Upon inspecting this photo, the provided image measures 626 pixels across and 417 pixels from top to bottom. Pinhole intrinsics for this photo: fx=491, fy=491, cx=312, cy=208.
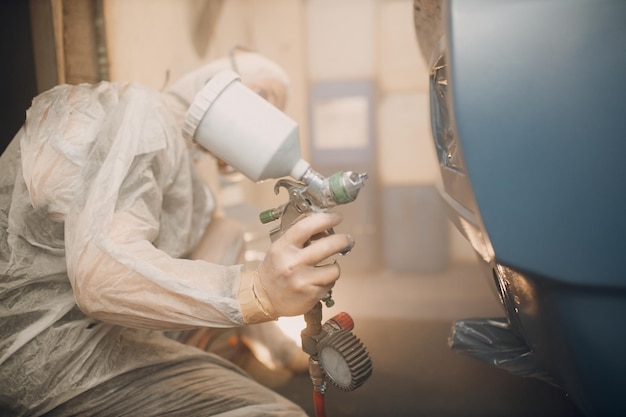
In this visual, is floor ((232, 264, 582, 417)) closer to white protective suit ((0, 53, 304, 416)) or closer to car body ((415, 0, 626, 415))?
white protective suit ((0, 53, 304, 416))

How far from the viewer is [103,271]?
75cm

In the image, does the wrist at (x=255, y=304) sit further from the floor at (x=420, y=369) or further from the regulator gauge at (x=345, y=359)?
the floor at (x=420, y=369)

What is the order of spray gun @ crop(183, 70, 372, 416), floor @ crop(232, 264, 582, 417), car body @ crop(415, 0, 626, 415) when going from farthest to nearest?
floor @ crop(232, 264, 582, 417) → spray gun @ crop(183, 70, 372, 416) → car body @ crop(415, 0, 626, 415)

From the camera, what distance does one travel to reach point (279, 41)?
6.62 feet

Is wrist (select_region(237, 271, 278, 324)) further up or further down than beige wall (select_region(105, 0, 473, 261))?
further down

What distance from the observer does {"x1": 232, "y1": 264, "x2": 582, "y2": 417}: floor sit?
1.25 meters

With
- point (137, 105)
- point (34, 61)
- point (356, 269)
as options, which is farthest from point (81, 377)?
point (356, 269)

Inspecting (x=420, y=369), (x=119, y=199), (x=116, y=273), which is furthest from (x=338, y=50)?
(x=116, y=273)

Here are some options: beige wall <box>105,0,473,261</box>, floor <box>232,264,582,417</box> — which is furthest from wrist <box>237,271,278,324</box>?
beige wall <box>105,0,473,261</box>

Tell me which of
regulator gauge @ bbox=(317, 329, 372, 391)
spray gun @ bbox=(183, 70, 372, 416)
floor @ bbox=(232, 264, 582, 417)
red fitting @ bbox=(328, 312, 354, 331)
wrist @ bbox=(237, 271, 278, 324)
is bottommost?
floor @ bbox=(232, 264, 582, 417)

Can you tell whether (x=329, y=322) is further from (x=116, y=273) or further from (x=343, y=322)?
(x=116, y=273)

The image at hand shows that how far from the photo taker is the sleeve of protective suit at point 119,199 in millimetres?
750

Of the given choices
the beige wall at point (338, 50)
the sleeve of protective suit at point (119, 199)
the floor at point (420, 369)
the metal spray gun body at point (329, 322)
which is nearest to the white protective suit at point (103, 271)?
the sleeve of protective suit at point (119, 199)

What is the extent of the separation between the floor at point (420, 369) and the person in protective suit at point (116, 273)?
369 mm
